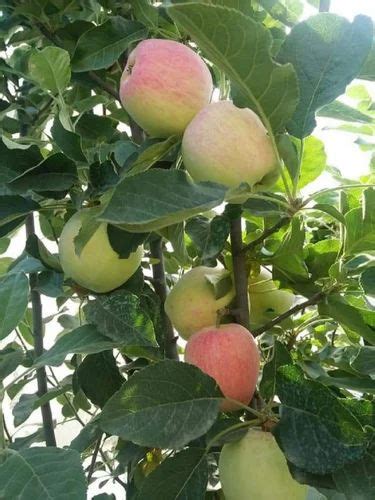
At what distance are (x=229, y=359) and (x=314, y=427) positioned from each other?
11 centimetres

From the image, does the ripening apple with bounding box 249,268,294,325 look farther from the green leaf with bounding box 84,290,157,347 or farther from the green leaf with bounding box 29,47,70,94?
the green leaf with bounding box 29,47,70,94

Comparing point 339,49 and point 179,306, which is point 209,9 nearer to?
point 339,49

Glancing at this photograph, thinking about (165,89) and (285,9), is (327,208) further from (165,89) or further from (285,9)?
(285,9)

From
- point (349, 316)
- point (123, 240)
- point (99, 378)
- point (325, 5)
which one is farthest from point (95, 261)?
point (325, 5)

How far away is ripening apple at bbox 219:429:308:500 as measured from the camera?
552 millimetres

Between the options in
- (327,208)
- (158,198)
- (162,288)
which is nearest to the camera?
(158,198)

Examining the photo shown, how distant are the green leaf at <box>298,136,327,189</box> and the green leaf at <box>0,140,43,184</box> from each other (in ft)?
0.85

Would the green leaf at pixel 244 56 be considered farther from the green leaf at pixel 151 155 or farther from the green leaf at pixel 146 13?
the green leaf at pixel 146 13

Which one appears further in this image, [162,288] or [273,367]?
[162,288]

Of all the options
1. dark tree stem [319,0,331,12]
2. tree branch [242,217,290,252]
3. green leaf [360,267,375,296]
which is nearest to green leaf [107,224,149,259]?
tree branch [242,217,290,252]

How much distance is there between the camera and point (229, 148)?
0.54 m

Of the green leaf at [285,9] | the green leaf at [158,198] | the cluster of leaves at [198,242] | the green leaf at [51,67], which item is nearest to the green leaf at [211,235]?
the cluster of leaves at [198,242]

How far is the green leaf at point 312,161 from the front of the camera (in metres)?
0.64

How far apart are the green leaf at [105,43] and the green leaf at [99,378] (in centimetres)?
32
